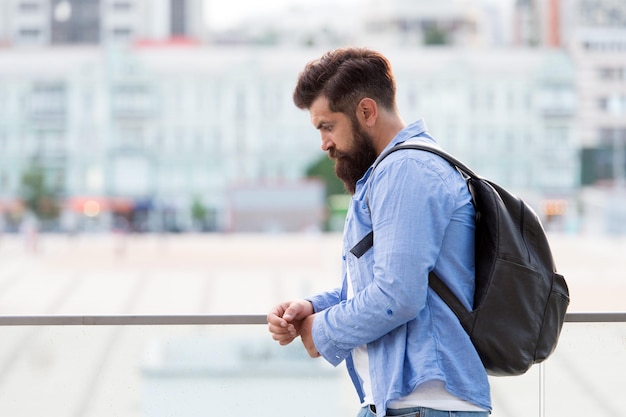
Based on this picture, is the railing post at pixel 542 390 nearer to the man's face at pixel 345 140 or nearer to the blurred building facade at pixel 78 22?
the man's face at pixel 345 140

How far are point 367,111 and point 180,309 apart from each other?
22.1 metres

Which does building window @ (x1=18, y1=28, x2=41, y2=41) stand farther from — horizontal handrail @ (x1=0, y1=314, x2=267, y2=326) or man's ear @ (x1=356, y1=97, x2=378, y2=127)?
man's ear @ (x1=356, y1=97, x2=378, y2=127)

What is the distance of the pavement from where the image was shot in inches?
72.0

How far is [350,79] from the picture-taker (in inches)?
49.2

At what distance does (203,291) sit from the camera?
26.8 m

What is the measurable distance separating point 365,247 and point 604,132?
52.4 metres

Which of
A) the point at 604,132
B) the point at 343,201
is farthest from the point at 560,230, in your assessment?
the point at 343,201

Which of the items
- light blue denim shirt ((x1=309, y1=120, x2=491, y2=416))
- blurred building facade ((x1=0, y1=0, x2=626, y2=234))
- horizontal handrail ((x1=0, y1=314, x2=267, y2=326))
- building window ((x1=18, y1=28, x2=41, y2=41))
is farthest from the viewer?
building window ((x1=18, y1=28, x2=41, y2=41))

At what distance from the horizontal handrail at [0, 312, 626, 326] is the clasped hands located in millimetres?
404

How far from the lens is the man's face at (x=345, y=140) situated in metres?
1.27

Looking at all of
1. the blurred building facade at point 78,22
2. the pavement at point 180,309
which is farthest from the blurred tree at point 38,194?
the blurred building facade at point 78,22

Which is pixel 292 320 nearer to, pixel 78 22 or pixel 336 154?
pixel 336 154

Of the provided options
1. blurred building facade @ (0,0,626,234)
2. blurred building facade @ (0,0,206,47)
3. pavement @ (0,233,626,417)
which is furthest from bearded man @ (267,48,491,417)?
blurred building facade @ (0,0,206,47)

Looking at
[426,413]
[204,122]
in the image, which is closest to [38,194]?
[204,122]
